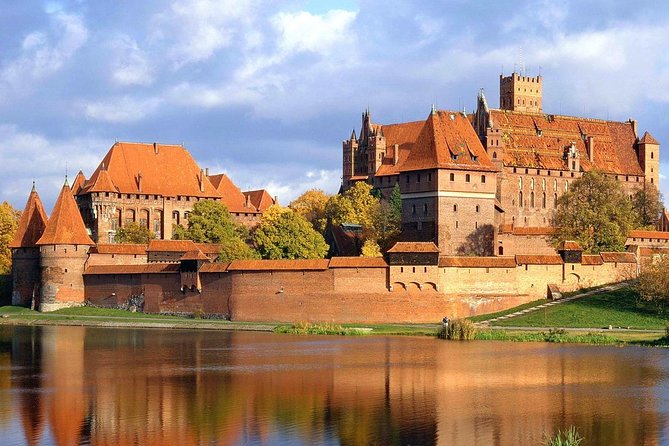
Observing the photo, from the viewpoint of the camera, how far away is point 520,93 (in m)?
111

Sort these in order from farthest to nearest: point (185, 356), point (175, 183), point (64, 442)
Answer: point (175, 183) < point (185, 356) < point (64, 442)

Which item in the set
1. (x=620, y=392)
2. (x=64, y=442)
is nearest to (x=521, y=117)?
(x=620, y=392)

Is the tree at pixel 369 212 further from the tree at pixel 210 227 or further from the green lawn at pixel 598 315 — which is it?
the green lawn at pixel 598 315

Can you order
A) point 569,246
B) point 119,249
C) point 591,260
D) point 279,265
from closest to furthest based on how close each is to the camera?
point 279,265, point 569,246, point 591,260, point 119,249

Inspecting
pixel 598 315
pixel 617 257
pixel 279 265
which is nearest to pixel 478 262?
pixel 598 315

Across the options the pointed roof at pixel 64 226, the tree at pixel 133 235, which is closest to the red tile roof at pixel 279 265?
the pointed roof at pixel 64 226

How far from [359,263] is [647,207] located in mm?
33644

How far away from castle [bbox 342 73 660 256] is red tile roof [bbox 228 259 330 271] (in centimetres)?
829

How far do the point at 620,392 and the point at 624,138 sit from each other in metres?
58.8

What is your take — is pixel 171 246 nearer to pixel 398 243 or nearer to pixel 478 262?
pixel 398 243

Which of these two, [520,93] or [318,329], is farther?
[520,93]

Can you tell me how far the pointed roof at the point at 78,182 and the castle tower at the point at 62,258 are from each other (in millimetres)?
13327

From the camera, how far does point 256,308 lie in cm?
5800

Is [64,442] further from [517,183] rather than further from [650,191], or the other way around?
[650,191]
